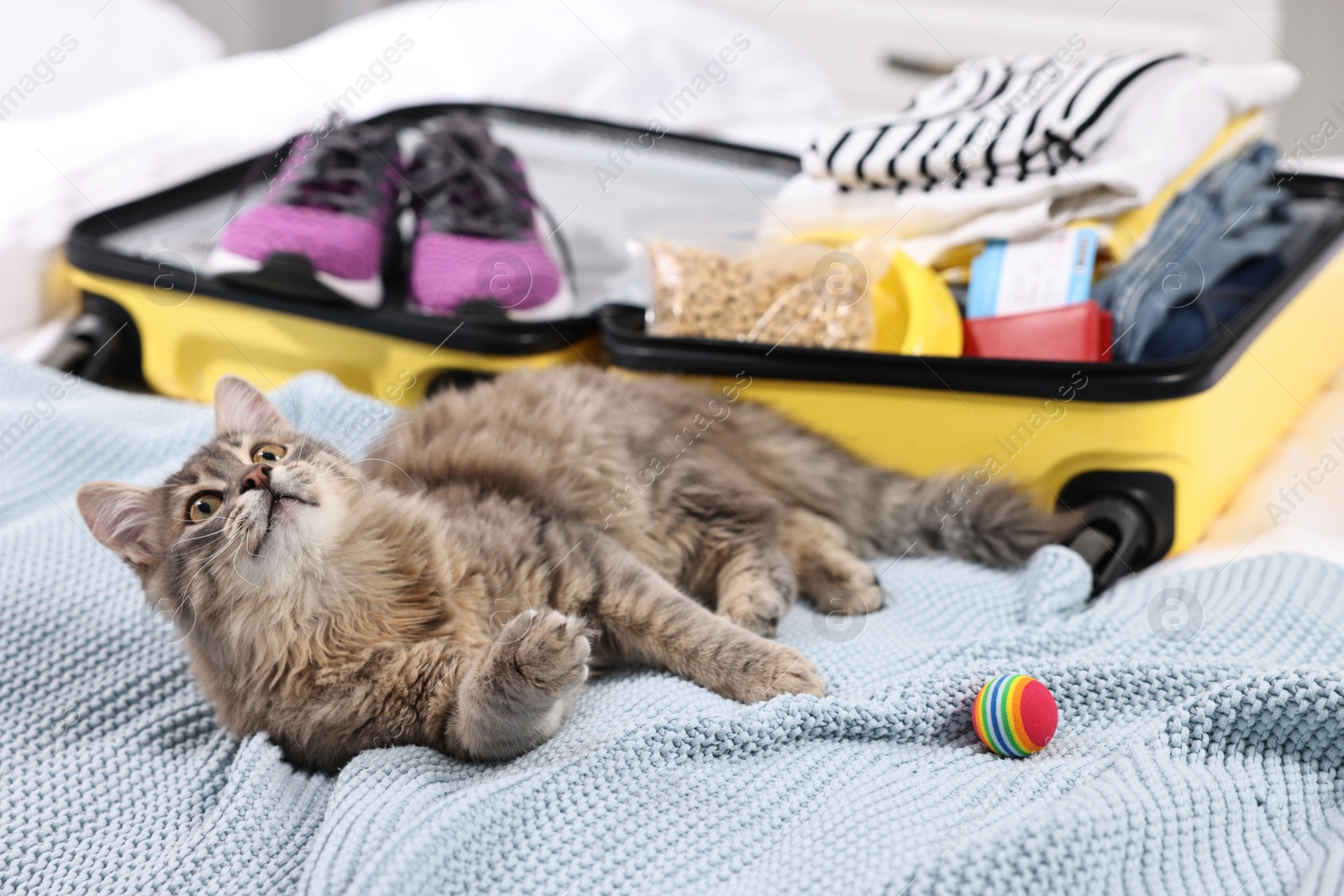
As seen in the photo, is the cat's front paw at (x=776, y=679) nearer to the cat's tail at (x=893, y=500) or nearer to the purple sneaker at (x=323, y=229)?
the cat's tail at (x=893, y=500)

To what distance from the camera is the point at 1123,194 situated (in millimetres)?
1700

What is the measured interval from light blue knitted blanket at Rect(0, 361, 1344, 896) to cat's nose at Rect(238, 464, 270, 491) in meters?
0.27

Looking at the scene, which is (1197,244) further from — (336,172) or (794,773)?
(336,172)

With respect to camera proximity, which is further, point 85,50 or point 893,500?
point 85,50

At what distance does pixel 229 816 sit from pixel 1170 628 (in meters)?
1.04

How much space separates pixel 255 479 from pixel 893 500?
86cm

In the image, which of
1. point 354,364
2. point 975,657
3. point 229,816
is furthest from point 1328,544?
point 354,364

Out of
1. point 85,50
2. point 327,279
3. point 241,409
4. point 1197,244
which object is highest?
point 1197,244

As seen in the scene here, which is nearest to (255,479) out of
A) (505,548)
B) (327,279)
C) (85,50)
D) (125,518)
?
(125,518)

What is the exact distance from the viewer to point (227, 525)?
105 centimetres

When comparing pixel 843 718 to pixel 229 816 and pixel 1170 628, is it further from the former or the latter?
pixel 229 816

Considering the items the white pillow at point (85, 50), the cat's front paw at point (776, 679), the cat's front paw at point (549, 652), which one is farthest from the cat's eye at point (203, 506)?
the white pillow at point (85, 50)

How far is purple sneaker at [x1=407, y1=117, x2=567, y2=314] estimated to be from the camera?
72.1 inches

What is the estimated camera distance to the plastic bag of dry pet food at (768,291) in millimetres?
1635
